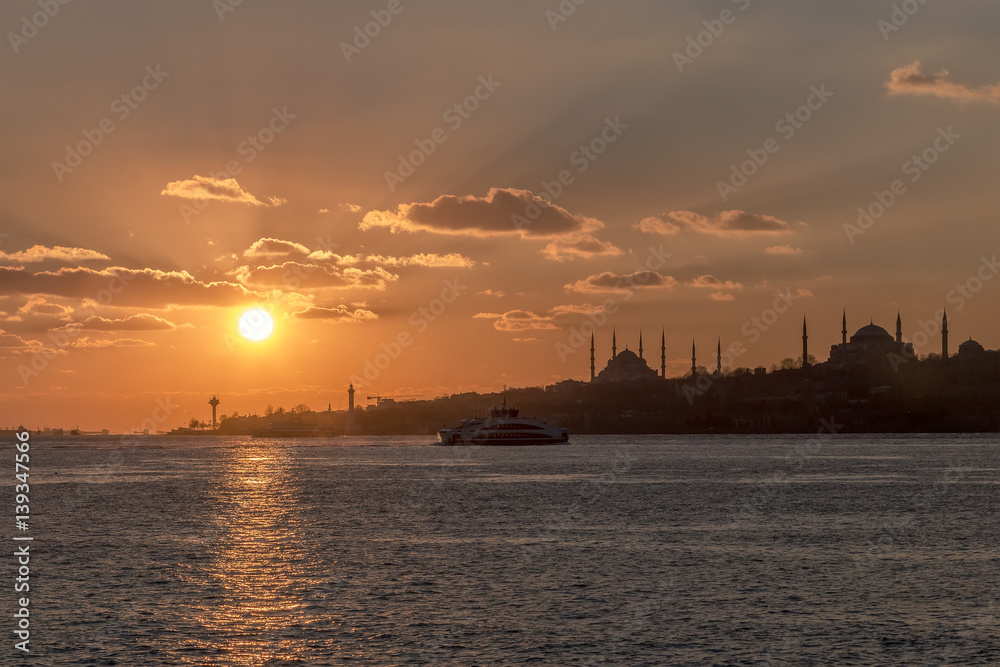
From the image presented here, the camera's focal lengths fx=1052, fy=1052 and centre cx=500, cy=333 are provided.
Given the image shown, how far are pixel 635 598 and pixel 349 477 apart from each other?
90.4m

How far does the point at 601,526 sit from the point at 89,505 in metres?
44.2

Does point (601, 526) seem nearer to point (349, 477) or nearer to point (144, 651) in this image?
point (144, 651)

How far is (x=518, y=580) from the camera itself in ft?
149

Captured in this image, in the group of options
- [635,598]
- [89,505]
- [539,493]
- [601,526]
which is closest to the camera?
[635,598]

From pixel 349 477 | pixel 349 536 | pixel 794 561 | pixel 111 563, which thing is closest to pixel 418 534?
pixel 349 536

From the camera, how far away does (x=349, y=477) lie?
128 m

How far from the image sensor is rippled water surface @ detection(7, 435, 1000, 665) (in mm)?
33375

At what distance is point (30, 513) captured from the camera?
78.8m

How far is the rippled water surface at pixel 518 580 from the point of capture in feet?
109

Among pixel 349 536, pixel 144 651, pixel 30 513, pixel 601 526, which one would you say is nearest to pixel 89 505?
pixel 30 513

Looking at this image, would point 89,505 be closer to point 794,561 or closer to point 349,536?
point 349,536

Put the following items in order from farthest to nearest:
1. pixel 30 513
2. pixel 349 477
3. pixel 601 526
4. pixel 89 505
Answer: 1. pixel 349 477
2. pixel 89 505
3. pixel 30 513
4. pixel 601 526

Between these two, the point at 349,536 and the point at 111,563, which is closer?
the point at 111,563

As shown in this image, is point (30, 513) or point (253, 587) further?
point (30, 513)
